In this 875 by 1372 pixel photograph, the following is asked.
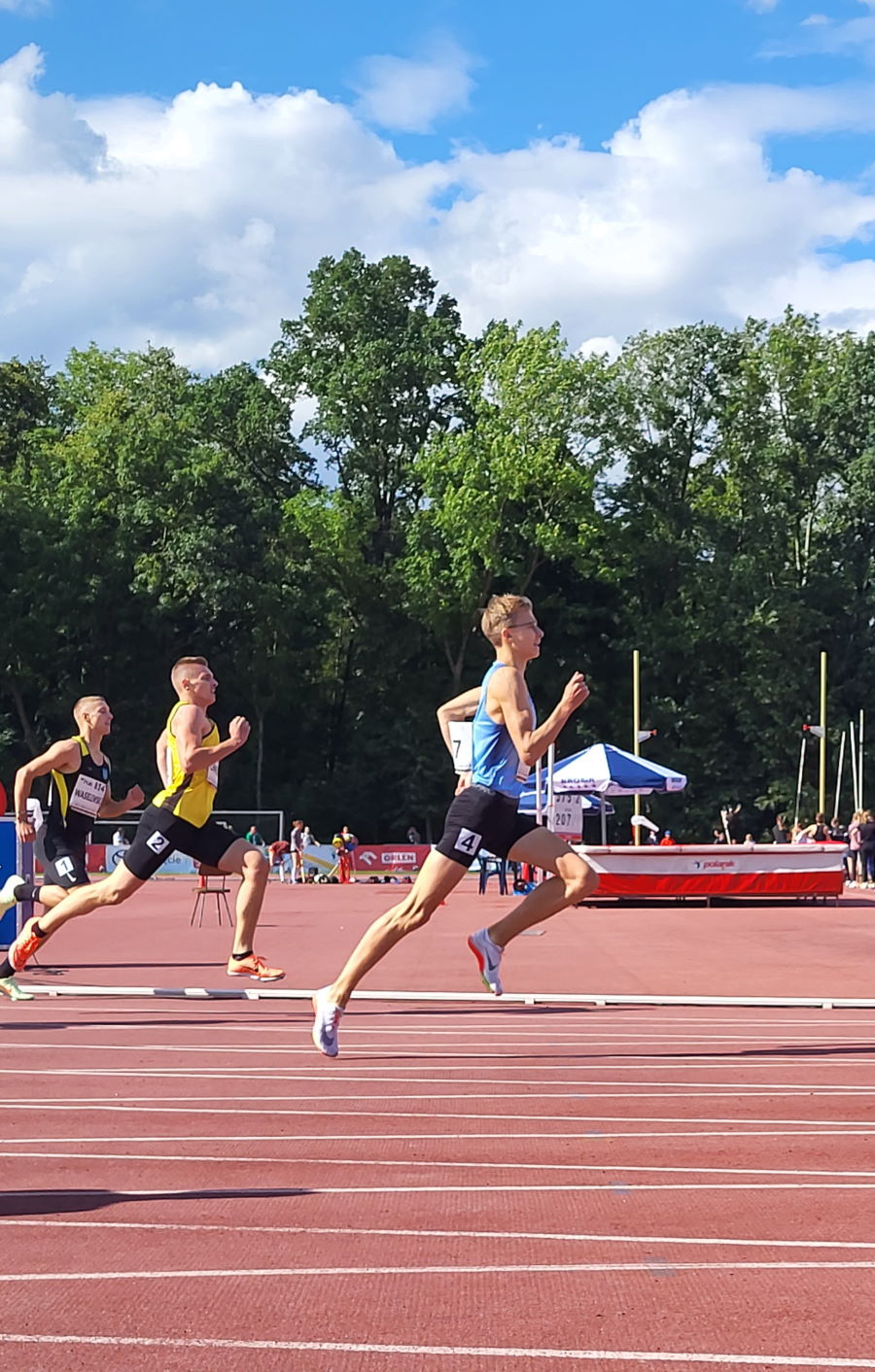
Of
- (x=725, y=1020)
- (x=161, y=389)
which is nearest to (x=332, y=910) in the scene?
(x=725, y=1020)

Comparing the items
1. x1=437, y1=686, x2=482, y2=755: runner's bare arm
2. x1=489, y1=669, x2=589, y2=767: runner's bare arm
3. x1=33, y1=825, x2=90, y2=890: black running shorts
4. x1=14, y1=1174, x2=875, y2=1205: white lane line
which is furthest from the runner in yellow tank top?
x1=14, y1=1174, x2=875, y2=1205: white lane line

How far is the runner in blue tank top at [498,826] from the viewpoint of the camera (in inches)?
310

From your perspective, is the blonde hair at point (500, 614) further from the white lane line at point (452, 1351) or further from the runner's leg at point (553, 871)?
the white lane line at point (452, 1351)

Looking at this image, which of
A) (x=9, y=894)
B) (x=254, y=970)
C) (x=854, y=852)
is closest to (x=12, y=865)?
(x=9, y=894)

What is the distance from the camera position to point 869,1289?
4.03 metres

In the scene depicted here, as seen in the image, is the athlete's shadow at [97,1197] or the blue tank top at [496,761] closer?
the athlete's shadow at [97,1197]

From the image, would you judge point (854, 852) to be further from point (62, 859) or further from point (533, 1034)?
point (533, 1034)

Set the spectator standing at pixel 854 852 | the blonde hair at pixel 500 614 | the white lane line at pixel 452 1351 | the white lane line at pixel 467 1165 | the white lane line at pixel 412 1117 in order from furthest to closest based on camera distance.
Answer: the spectator standing at pixel 854 852
the blonde hair at pixel 500 614
the white lane line at pixel 412 1117
the white lane line at pixel 467 1165
the white lane line at pixel 452 1351

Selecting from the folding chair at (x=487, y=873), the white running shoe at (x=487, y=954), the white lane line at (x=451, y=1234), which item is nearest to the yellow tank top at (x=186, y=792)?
the white running shoe at (x=487, y=954)

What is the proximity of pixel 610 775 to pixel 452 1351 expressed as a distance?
27.5 metres

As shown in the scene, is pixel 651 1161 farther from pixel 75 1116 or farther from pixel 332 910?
pixel 332 910

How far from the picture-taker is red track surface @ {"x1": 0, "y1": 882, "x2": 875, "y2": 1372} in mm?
3730

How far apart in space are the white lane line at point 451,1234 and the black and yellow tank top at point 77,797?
701 cm

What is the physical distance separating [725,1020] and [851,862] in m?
30.0
